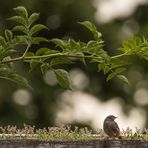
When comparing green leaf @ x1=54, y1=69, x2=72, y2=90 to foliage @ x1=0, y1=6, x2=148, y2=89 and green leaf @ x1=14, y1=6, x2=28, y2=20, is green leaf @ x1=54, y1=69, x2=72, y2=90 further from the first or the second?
green leaf @ x1=14, y1=6, x2=28, y2=20

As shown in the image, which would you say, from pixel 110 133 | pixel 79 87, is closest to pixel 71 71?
pixel 79 87

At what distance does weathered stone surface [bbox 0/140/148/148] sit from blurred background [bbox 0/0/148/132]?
43.2ft

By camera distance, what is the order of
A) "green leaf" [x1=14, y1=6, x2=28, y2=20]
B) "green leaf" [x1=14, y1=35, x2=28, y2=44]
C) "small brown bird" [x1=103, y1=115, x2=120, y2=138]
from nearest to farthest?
"green leaf" [x1=14, y1=35, x2=28, y2=44] → "green leaf" [x1=14, y1=6, x2=28, y2=20] → "small brown bird" [x1=103, y1=115, x2=120, y2=138]

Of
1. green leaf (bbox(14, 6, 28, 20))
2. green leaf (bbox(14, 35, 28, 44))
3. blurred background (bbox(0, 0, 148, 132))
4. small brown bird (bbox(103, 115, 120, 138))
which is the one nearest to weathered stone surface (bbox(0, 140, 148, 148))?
small brown bird (bbox(103, 115, 120, 138))

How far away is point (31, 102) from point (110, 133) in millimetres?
14079

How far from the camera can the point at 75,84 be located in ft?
72.9

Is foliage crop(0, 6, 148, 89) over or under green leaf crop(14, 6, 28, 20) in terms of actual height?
under

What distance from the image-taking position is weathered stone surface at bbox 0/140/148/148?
6723mm

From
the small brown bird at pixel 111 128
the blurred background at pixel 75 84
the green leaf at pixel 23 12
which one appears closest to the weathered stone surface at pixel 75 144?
the small brown bird at pixel 111 128

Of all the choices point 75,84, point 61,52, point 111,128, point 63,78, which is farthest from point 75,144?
point 75,84

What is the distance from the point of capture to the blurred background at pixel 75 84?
2073cm

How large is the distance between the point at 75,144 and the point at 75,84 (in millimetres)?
15467

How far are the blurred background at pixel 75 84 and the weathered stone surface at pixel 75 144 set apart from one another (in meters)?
13.2

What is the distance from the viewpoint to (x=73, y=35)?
2228 cm
